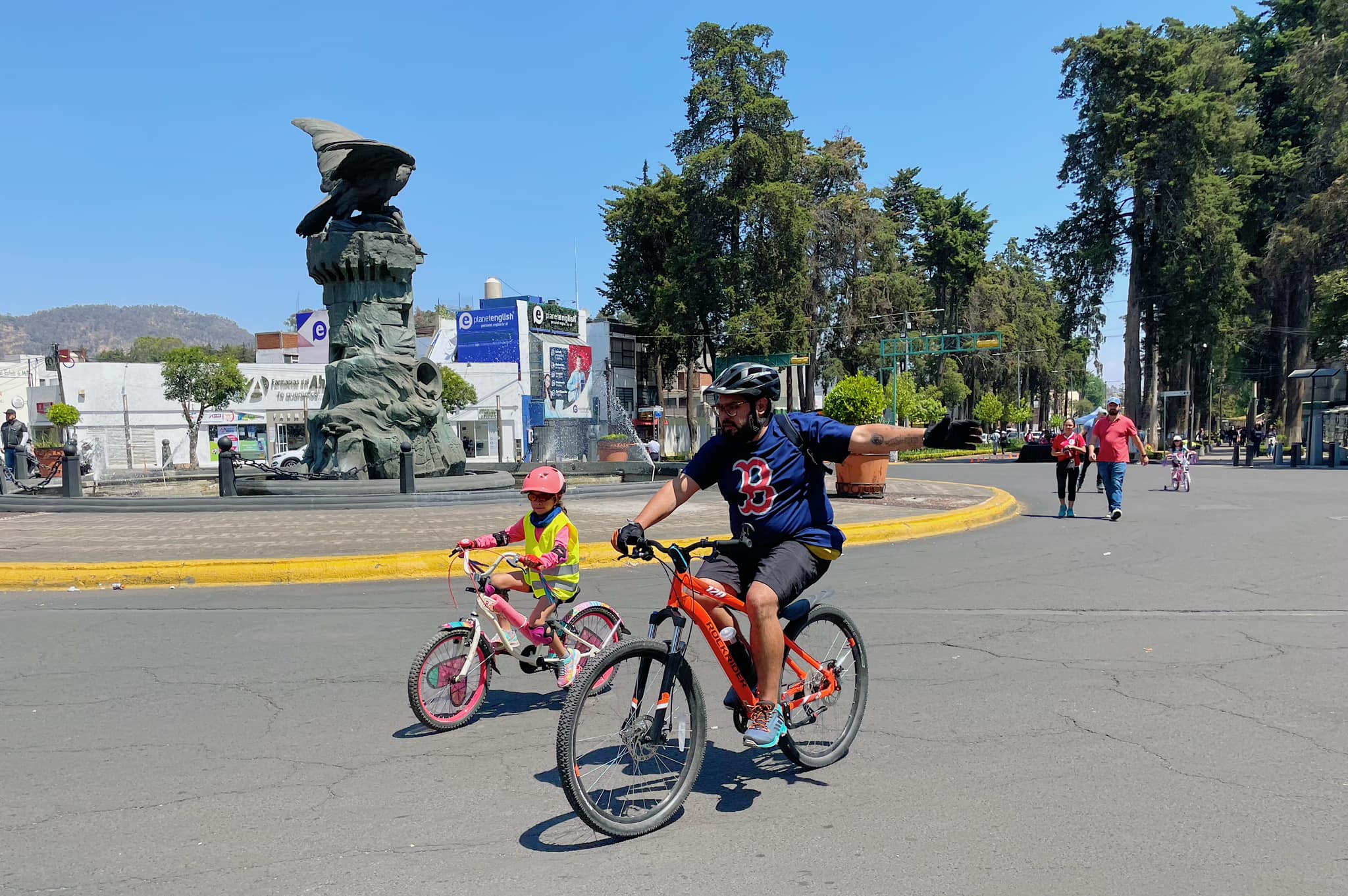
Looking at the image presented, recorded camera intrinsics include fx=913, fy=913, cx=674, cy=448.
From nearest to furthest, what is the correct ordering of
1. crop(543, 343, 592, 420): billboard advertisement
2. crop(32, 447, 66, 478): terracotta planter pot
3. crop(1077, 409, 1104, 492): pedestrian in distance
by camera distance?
1. crop(1077, 409, 1104, 492): pedestrian in distance
2. crop(32, 447, 66, 478): terracotta planter pot
3. crop(543, 343, 592, 420): billboard advertisement

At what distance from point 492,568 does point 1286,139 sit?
53.3 metres

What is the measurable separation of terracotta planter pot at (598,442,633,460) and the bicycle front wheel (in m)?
25.9

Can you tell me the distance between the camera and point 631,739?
3566 mm

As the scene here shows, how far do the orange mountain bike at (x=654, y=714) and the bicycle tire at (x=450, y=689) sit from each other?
1525 mm

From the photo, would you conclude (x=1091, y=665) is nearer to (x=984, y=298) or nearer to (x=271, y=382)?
(x=271, y=382)

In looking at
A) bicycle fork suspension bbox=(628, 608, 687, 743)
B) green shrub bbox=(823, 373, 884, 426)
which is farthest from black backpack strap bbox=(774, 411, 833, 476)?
green shrub bbox=(823, 373, 884, 426)

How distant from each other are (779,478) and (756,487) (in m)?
0.10

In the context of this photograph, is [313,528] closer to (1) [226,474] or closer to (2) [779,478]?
(1) [226,474]

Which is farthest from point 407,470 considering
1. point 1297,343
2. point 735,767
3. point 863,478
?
point 1297,343

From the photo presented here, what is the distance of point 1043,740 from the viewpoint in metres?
4.49

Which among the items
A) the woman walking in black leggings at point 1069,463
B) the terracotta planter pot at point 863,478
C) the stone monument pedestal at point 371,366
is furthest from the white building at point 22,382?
the woman walking in black leggings at point 1069,463

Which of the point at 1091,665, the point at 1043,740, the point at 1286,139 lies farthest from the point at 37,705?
the point at 1286,139

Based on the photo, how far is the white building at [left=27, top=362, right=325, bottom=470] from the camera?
147ft

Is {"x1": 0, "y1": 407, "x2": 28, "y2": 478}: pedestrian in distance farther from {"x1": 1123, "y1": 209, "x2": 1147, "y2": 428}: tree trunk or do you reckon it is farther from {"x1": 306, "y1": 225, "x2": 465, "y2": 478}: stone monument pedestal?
{"x1": 1123, "y1": 209, "x2": 1147, "y2": 428}: tree trunk
